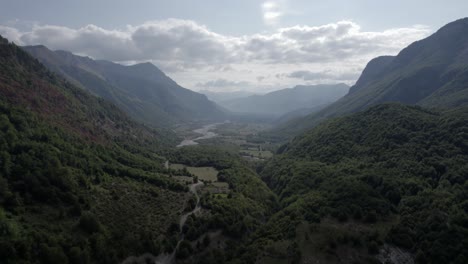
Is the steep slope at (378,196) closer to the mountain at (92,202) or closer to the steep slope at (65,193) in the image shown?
the mountain at (92,202)

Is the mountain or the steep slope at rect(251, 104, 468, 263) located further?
the steep slope at rect(251, 104, 468, 263)

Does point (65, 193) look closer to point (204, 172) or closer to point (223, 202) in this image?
point (223, 202)

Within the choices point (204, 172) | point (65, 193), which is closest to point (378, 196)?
point (204, 172)

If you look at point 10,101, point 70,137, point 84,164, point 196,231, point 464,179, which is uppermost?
point 10,101

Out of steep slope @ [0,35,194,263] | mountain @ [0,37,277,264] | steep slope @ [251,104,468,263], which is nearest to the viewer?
steep slope @ [0,35,194,263]

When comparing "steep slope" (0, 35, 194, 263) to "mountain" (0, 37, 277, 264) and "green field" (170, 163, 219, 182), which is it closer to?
"mountain" (0, 37, 277, 264)

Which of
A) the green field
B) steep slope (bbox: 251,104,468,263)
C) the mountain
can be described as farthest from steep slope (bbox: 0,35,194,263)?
steep slope (bbox: 251,104,468,263)

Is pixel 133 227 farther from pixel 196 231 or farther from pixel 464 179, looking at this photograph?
pixel 464 179

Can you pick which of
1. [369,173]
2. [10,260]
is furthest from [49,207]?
[369,173]

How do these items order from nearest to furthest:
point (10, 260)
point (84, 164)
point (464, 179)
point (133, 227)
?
point (10, 260) < point (133, 227) < point (464, 179) < point (84, 164)
